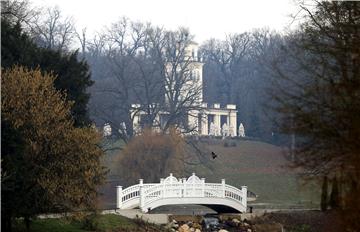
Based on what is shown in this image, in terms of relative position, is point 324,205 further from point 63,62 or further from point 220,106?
point 220,106

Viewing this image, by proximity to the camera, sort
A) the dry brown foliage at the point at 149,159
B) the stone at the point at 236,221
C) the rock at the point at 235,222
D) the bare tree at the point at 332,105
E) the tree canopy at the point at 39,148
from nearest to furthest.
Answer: the bare tree at the point at 332,105
the tree canopy at the point at 39,148
the rock at the point at 235,222
the stone at the point at 236,221
the dry brown foliage at the point at 149,159

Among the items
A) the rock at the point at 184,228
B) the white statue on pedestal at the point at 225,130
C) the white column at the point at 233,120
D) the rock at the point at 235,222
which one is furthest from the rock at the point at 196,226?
the white column at the point at 233,120

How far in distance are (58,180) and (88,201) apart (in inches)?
72.3

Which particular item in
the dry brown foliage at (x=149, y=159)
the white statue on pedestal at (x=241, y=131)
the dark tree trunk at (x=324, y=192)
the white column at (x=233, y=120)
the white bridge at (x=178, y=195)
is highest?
the white column at (x=233, y=120)

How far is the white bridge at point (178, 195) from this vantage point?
3266 cm

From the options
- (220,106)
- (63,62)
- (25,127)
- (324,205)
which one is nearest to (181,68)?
(220,106)

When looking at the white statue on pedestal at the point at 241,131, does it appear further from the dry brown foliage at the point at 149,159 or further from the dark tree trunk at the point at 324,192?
the dark tree trunk at the point at 324,192

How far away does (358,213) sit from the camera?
32.0ft

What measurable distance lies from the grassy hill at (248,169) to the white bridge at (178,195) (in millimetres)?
5539

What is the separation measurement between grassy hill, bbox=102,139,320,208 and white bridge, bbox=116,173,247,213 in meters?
5.54

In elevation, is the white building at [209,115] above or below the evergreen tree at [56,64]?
above

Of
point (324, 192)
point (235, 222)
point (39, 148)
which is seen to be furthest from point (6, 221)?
point (235, 222)

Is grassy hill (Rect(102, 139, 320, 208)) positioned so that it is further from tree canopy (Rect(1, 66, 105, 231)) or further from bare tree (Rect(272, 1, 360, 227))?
bare tree (Rect(272, 1, 360, 227))

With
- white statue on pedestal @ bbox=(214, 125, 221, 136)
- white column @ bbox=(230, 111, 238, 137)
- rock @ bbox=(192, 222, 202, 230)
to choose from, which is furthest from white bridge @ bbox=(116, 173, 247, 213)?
white column @ bbox=(230, 111, 238, 137)
